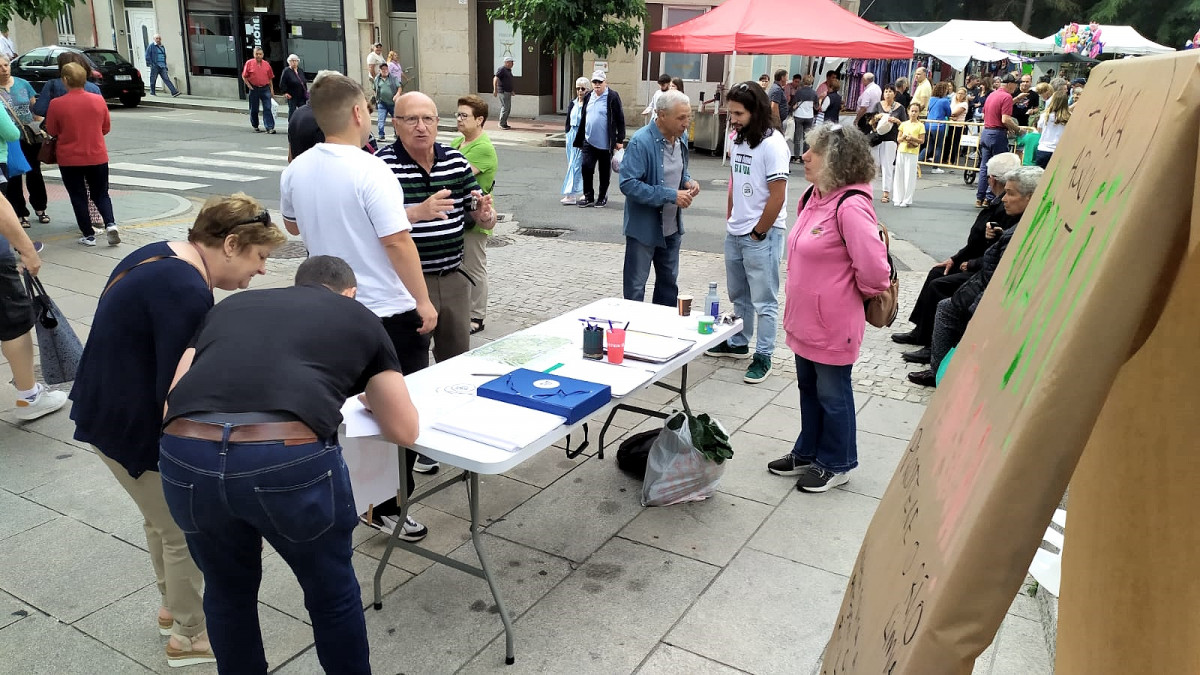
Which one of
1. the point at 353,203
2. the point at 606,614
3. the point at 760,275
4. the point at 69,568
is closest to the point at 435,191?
the point at 353,203

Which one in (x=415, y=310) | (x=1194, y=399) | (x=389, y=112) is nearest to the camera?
(x=1194, y=399)

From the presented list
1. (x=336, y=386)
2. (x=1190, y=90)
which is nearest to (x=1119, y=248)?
(x=1190, y=90)

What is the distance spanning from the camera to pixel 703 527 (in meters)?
4.13

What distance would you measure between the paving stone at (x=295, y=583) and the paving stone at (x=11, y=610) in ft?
2.80

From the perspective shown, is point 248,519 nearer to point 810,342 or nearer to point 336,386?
point 336,386

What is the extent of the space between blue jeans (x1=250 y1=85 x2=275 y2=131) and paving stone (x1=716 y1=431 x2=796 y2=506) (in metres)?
17.3

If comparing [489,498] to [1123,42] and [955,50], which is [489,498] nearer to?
[955,50]

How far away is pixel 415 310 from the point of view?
3.93m

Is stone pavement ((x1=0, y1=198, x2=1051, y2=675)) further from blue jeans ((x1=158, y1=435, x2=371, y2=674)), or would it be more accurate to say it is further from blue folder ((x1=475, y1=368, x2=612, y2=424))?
blue folder ((x1=475, y1=368, x2=612, y2=424))

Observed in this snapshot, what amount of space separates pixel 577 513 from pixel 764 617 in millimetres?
1145

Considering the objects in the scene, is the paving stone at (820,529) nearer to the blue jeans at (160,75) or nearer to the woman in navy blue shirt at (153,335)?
the woman in navy blue shirt at (153,335)

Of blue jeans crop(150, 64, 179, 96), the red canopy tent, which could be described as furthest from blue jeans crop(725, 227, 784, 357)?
blue jeans crop(150, 64, 179, 96)

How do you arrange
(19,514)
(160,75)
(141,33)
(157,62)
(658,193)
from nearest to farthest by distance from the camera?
(19,514), (658,193), (157,62), (160,75), (141,33)

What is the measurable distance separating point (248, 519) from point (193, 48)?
1128 inches
